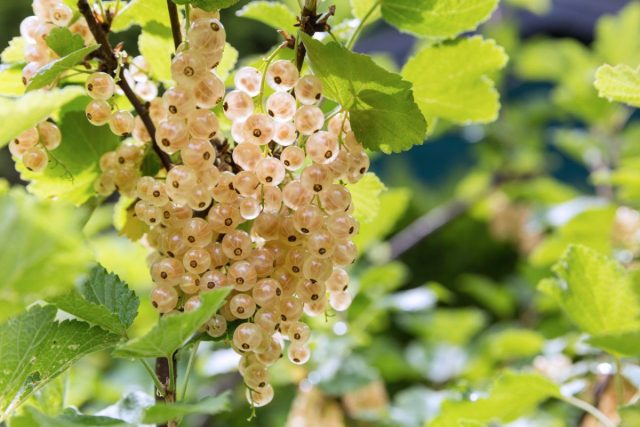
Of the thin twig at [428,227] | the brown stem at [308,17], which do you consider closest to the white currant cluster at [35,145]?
the brown stem at [308,17]

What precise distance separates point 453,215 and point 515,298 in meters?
0.30

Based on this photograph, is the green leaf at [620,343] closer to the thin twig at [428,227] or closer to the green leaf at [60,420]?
the green leaf at [60,420]

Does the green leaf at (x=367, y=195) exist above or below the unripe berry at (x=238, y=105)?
below

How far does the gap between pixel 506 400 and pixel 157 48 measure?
1.65ft

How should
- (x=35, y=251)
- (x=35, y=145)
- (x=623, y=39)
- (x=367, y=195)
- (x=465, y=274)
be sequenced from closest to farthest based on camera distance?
1. (x=35, y=251)
2. (x=35, y=145)
3. (x=367, y=195)
4. (x=623, y=39)
5. (x=465, y=274)

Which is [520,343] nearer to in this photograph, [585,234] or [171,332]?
[585,234]

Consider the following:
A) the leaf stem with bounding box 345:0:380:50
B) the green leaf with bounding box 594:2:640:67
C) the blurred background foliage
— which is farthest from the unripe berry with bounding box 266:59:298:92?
the green leaf with bounding box 594:2:640:67

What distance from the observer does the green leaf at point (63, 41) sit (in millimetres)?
559

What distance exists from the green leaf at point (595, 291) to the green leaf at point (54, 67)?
0.49 metres

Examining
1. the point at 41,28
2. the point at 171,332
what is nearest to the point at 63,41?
the point at 41,28

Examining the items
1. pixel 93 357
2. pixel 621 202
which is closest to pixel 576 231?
pixel 621 202

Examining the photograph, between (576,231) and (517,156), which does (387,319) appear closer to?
(517,156)

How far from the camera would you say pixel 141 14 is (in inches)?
25.3

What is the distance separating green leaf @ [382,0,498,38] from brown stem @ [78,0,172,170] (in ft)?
0.78
